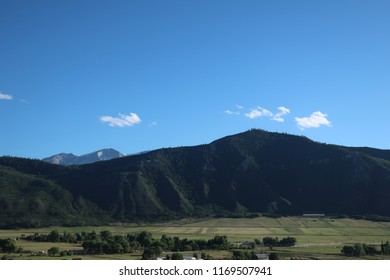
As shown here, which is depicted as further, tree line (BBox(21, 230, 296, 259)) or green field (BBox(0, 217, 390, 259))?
green field (BBox(0, 217, 390, 259))

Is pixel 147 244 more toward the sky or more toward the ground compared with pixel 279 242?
more toward the sky

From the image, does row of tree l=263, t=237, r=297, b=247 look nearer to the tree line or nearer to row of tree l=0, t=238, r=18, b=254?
the tree line

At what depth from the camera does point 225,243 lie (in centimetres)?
10212

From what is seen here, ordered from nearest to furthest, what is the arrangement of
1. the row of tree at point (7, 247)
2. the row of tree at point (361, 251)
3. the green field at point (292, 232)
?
the row of tree at point (7, 247), the row of tree at point (361, 251), the green field at point (292, 232)

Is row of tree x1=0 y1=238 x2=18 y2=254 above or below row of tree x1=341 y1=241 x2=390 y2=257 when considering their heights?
above

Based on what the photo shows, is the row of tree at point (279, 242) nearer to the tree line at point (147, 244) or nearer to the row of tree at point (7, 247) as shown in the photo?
the tree line at point (147, 244)

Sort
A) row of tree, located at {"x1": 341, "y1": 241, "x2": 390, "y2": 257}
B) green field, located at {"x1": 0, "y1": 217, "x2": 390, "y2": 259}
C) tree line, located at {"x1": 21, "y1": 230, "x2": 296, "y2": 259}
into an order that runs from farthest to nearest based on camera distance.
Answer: green field, located at {"x1": 0, "y1": 217, "x2": 390, "y2": 259} < row of tree, located at {"x1": 341, "y1": 241, "x2": 390, "y2": 257} < tree line, located at {"x1": 21, "y1": 230, "x2": 296, "y2": 259}

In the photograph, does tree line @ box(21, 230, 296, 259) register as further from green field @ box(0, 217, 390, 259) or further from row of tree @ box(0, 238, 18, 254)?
A: row of tree @ box(0, 238, 18, 254)

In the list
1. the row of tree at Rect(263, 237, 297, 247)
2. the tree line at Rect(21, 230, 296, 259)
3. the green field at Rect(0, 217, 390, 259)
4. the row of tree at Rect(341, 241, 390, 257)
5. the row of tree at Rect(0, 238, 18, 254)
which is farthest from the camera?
the row of tree at Rect(263, 237, 297, 247)

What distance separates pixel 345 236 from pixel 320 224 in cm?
3862

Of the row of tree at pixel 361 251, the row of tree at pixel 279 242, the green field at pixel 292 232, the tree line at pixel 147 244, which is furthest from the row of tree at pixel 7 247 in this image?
the row of tree at pixel 361 251

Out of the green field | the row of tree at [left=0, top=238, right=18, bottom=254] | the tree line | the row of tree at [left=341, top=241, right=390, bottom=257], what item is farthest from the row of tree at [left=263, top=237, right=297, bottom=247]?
the row of tree at [left=0, top=238, right=18, bottom=254]

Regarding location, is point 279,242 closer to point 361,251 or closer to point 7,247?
point 361,251

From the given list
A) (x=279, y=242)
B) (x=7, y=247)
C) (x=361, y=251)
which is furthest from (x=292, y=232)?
(x=7, y=247)
